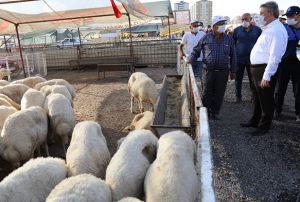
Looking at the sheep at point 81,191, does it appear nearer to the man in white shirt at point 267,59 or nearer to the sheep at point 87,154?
the sheep at point 87,154

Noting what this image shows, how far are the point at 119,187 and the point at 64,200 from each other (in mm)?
460

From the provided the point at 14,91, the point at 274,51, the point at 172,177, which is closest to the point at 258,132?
the point at 274,51

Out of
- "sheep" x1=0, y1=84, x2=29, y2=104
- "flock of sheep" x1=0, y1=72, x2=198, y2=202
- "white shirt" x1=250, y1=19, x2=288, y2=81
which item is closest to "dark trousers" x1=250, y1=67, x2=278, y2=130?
"white shirt" x1=250, y1=19, x2=288, y2=81

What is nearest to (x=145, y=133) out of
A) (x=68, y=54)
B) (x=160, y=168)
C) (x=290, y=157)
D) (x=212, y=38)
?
(x=160, y=168)

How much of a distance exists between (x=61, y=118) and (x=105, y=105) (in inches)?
121

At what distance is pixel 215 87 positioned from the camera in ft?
17.3

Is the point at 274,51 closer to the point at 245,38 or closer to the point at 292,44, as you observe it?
the point at 292,44

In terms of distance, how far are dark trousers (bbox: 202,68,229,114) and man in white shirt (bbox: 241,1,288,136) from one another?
2.34 feet

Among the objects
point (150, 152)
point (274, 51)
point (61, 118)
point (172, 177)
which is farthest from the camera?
point (61, 118)

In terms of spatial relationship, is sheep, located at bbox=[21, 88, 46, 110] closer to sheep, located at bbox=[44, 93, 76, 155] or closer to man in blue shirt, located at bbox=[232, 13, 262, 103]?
sheep, located at bbox=[44, 93, 76, 155]

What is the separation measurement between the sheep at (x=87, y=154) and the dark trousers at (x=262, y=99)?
287 cm

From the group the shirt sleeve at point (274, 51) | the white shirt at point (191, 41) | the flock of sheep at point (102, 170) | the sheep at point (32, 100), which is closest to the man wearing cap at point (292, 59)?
the shirt sleeve at point (274, 51)

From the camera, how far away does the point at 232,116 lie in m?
5.75

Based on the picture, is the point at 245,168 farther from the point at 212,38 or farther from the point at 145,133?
the point at 212,38
